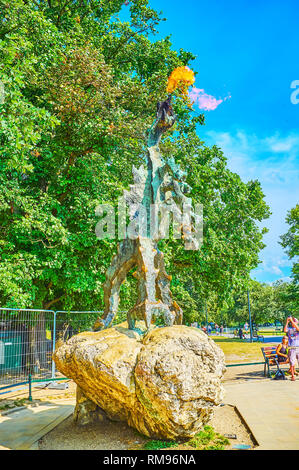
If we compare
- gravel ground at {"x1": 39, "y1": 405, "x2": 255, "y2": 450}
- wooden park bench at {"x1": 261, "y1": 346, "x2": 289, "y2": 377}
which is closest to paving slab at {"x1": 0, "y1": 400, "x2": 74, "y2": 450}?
gravel ground at {"x1": 39, "y1": 405, "x2": 255, "y2": 450}

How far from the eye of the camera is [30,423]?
6.55 m

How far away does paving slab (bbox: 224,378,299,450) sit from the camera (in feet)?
16.2

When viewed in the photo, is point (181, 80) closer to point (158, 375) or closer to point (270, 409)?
point (270, 409)

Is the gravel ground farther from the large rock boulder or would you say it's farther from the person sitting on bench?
the person sitting on bench

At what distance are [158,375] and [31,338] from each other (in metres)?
8.41

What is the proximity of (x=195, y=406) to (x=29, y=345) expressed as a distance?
8548mm

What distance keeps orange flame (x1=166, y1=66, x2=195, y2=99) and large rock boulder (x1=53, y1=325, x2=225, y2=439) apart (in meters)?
10.5

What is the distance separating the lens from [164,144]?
15.4 meters

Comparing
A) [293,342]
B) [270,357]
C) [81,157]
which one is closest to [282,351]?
[270,357]

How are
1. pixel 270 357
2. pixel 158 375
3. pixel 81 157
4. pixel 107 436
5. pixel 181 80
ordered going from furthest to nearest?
pixel 181 80, pixel 81 157, pixel 270 357, pixel 107 436, pixel 158 375

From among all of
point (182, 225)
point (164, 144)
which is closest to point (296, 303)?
point (164, 144)

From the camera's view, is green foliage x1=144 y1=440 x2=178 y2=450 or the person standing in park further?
the person standing in park

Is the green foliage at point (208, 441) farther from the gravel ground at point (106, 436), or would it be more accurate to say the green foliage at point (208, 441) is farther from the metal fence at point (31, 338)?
the metal fence at point (31, 338)

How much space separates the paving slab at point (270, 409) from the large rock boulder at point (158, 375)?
105cm
